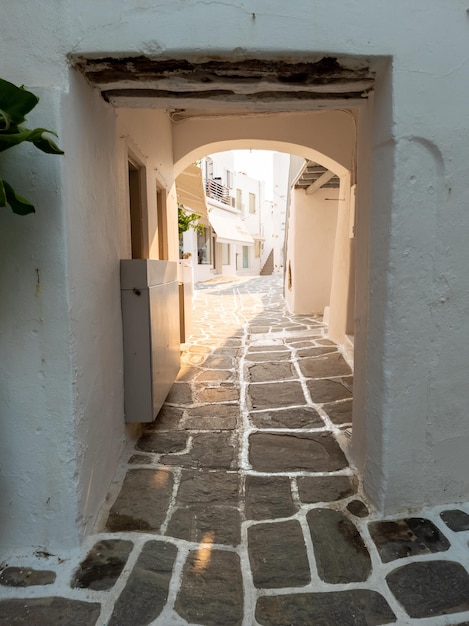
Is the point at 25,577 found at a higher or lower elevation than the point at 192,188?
lower

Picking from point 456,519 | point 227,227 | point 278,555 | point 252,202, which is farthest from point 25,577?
point 252,202

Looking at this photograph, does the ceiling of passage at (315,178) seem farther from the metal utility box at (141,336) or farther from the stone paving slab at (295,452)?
the stone paving slab at (295,452)

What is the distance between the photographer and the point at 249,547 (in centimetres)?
239

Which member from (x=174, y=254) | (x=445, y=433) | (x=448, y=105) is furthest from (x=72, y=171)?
(x=174, y=254)

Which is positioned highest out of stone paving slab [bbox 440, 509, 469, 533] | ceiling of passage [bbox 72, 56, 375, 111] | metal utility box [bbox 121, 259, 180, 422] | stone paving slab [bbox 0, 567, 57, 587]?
ceiling of passage [bbox 72, 56, 375, 111]

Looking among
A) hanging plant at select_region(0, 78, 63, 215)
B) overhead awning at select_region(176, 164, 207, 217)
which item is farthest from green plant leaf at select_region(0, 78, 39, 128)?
overhead awning at select_region(176, 164, 207, 217)

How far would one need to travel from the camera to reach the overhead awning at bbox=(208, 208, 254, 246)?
23.4 m

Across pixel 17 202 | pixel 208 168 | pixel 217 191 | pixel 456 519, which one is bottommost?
pixel 456 519

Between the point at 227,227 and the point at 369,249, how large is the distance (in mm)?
23154

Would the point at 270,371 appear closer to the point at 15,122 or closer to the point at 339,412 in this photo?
the point at 339,412

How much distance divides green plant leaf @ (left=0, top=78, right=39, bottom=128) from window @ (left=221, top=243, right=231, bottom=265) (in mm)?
24600

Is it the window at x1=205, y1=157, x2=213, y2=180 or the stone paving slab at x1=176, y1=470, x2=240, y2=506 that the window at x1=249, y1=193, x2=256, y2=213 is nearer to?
the window at x1=205, y1=157, x2=213, y2=180

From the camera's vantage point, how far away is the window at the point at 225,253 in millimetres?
26358

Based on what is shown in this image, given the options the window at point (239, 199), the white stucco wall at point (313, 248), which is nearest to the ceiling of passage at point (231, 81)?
the white stucco wall at point (313, 248)
